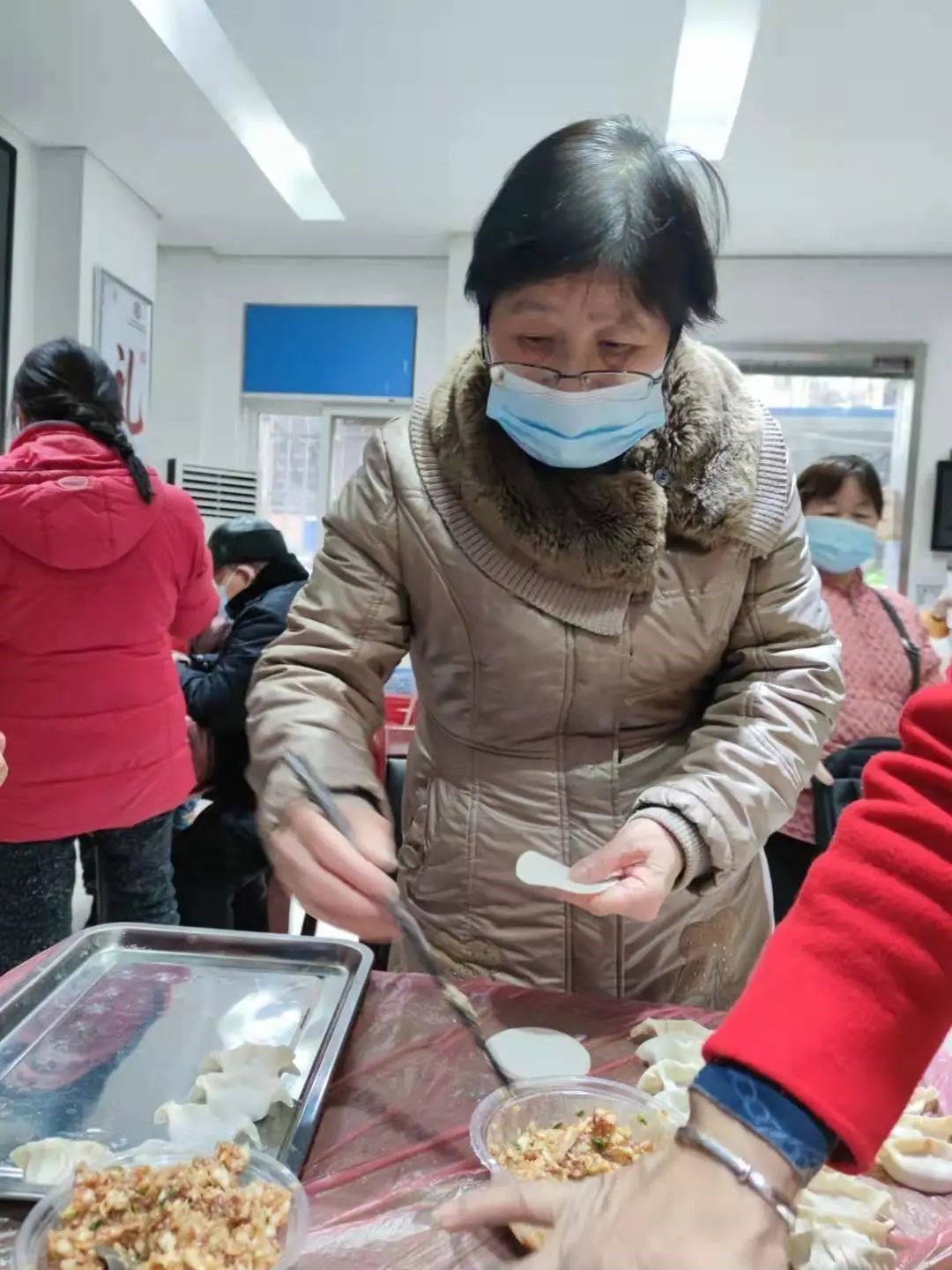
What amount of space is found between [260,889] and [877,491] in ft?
6.48

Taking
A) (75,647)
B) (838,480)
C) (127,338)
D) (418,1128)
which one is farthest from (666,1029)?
(127,338)

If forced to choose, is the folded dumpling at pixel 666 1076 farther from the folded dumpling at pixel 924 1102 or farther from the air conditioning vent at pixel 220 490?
the air conditioning vent at pixel 220 490

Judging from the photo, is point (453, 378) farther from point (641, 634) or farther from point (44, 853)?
point (44, 853)

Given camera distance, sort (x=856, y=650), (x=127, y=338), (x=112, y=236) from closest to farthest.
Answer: (x=856, y=650) < (x=112, y=236) < (x=127, y=338)

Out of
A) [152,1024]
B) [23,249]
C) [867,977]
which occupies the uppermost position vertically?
[23,249]

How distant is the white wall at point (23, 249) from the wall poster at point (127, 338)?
0.82 ft

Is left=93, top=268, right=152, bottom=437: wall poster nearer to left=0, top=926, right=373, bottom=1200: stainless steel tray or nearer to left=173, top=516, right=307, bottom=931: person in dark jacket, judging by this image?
left=173, top=516, right=307, bottom=931: person in dark jacket

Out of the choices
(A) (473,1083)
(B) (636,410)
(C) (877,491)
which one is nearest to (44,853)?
(A) (473,1083)

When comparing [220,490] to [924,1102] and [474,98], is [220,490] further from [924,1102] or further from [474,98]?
[924,1102]

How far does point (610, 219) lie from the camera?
0.97 metres

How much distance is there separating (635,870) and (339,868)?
0.28 meters

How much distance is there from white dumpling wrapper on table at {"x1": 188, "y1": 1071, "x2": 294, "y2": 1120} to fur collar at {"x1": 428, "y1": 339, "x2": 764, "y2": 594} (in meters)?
0.59

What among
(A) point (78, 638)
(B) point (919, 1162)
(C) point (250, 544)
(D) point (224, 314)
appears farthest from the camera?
(D) point (224, 314)

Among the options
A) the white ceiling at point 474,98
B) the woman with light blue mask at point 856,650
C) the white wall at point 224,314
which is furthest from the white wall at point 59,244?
the woman with light blue mask at point 856,650
